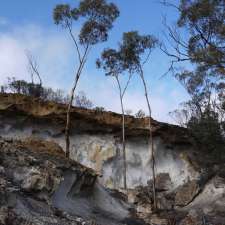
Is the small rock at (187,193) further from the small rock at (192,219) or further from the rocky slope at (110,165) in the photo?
the small rock at (192,219)

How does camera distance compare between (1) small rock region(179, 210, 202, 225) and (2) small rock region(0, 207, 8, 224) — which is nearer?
(2) small rock region(0, 207, 8, 224)

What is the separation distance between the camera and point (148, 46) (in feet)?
92.3

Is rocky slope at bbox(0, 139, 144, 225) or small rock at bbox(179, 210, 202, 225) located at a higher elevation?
rocky slope at bbox(0, 139, 144, 225)

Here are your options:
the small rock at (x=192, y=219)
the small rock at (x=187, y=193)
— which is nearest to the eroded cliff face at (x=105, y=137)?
the small rock at (x=187, y=193)

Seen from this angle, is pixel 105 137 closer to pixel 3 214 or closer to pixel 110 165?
pixel 110 165

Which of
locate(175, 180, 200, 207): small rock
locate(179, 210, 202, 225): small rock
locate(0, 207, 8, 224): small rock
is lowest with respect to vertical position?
locate(179, 210, 202, 225): small rock

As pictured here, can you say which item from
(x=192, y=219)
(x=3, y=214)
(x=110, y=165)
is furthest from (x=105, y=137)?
(x=3, y=214)

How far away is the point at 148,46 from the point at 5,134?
973 centimetres

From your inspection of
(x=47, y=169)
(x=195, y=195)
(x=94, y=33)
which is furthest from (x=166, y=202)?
(x=47, y=169)

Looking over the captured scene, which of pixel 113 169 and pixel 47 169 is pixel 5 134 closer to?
pixel 113 169

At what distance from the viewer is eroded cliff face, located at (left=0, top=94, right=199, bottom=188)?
80.4 ft

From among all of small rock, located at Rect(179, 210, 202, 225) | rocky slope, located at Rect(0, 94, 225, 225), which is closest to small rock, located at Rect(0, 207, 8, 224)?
rocky slope, located at Rect(0, 94, 225, 225)

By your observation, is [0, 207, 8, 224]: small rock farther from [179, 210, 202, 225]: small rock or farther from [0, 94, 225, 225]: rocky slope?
[179, 210, 202, 225]: small rock

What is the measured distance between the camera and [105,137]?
26.7 metres
